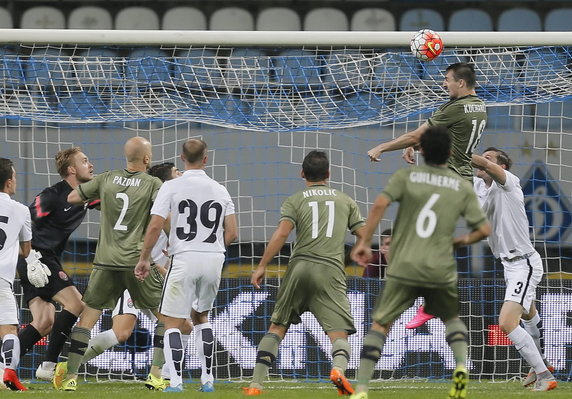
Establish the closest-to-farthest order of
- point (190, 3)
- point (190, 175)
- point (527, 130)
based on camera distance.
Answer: point (190, 175) < point (527, 130) < point (190, 3)

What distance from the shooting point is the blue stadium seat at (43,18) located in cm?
1662

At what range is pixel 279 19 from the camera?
16.2 m

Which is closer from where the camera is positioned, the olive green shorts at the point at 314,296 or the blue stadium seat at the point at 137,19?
the olive green shorts at the point at 314,296

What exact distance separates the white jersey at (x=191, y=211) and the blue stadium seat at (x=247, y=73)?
2852 millimetres

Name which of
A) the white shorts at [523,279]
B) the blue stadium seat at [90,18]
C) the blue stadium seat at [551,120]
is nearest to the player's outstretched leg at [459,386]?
the white shorts at [523,279]

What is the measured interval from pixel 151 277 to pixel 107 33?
2508mm

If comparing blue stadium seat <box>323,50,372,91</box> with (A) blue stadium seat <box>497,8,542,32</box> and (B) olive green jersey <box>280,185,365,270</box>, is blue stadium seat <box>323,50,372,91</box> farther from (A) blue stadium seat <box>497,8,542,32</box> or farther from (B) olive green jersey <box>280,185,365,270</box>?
(A) blue stadium seat <box>497,8,542,32</box>

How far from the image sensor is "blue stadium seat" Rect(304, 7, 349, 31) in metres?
16.2

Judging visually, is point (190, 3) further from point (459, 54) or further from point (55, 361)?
point (55, 361)

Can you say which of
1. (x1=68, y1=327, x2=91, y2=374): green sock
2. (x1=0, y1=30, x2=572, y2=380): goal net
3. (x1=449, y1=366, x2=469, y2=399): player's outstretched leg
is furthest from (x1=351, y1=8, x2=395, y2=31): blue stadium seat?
(x1=449, y1=366, x2=469, y2=399): player's outstretched leg

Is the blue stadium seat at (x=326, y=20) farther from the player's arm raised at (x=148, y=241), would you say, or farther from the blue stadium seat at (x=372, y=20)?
the player's arm raised at (x=148, y=241)

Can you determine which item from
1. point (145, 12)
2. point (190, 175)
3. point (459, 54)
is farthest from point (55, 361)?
point (145, 12)

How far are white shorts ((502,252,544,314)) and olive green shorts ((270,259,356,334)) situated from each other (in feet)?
5.53

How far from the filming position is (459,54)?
10.6 m
